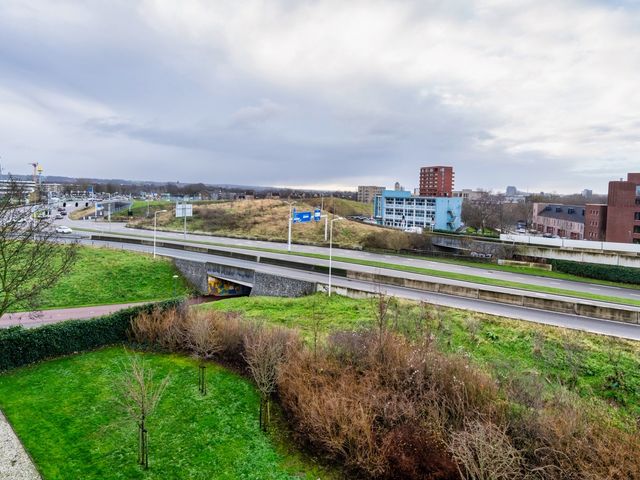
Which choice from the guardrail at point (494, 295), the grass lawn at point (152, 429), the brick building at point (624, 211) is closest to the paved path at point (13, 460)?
the grass lawn at point (152, 429)

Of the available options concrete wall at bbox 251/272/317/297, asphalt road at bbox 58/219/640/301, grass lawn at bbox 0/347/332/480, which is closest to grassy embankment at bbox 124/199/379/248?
asphalt road at bbox 58/219/640/301

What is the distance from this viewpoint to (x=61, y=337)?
19.5 meters

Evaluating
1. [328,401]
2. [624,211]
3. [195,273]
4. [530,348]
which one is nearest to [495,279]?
[530,348]

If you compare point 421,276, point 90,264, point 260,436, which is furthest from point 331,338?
point 90,264

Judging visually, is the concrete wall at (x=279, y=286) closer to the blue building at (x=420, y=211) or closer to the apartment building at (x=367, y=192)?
the blue building at (x=420, y=211)

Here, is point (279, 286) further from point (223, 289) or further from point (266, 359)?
point (266, 359)

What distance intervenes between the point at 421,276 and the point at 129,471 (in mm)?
25137

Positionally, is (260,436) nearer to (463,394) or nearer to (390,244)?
(463,394)

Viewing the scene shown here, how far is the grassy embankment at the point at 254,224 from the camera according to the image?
60.8 metres

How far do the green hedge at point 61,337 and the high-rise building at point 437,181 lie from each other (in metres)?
98.0

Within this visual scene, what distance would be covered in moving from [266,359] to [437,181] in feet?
346

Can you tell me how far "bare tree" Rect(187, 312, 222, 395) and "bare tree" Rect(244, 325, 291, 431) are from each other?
1.97 m

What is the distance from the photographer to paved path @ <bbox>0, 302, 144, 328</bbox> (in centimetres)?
2552

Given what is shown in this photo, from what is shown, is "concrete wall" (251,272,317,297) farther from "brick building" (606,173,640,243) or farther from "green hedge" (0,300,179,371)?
"brick building" (606,173,640,243)
